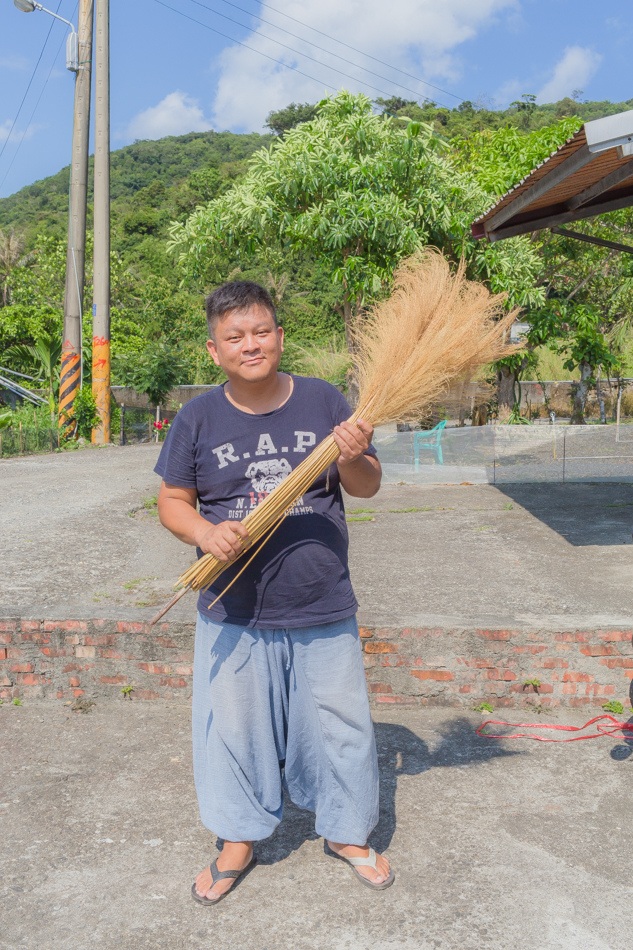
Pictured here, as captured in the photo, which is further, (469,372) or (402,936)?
(469,372)

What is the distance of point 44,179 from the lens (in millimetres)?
71562

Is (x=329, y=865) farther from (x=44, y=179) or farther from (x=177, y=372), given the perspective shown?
(x=44, y=179)

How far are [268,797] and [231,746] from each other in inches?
9.0

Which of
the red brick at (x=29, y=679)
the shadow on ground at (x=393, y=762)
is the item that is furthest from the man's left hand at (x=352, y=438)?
the red brick at (x=29, y=679)

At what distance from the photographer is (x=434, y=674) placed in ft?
12.6

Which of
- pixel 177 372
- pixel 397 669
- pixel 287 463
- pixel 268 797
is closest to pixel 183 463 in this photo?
pixel 287 463

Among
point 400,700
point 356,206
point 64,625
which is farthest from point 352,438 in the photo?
point 356,206

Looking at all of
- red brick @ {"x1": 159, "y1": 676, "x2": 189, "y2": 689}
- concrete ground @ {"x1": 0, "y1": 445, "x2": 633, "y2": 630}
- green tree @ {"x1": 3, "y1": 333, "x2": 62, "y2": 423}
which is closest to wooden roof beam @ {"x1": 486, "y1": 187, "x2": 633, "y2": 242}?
concrete ground @ {"x1": 0, "y1": 445, "x2": 633, "y2": 630}

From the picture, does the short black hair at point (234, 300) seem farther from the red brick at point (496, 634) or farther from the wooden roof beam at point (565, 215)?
the wooden roof beam at point (565, 215)

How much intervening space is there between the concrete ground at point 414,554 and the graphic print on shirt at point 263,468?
67.0 inches

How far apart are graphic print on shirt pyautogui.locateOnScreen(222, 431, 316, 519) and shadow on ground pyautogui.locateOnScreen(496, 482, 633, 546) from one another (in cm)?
513

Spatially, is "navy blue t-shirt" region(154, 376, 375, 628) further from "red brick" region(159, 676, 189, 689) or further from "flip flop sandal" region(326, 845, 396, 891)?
"red brick" region(159, 676, 189, 689)

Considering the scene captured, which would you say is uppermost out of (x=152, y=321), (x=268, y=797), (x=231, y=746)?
(x=152, y=321)

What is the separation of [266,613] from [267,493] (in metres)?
0.36
